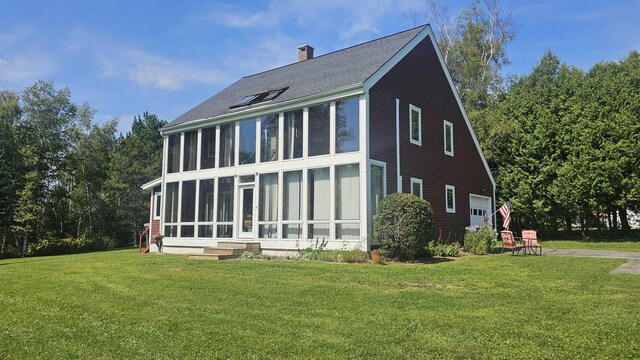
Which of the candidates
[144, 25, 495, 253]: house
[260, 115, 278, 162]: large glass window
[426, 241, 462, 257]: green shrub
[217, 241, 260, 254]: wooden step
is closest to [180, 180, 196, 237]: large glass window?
[144, 25, 495, 253]: house

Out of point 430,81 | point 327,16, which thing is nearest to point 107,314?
point 327,16

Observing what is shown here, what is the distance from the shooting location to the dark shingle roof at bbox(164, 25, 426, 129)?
14797 millimetres

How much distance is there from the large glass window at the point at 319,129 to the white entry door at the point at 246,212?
3.19 m

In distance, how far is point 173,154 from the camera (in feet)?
63.3

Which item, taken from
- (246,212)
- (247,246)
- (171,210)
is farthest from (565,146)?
(171,210)

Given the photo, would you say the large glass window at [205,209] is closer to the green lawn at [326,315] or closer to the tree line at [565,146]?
the green lawn at [326,315]

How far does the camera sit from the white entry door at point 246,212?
51.9ft

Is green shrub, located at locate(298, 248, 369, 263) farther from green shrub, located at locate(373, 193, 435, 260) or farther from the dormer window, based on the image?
the dormer window

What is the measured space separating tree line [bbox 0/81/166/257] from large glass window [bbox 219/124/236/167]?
47.7ft

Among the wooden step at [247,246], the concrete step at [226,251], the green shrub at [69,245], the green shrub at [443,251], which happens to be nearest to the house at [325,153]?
the wooden step at [247,246]

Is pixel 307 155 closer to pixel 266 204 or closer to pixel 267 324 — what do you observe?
pixel 266 204

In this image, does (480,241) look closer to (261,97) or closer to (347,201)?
(347,201)

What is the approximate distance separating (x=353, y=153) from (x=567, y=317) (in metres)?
8.81

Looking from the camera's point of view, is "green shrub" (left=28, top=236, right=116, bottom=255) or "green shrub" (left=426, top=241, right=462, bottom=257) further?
"green shrub" (left=28, top=236, right=116, bottom=255)
